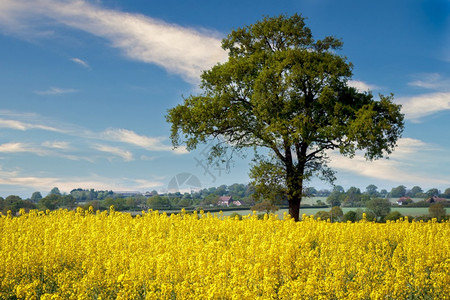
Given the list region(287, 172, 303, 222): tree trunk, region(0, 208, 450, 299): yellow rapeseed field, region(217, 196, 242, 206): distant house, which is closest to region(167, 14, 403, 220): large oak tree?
region(287, 172, 303, 222): tree trunk

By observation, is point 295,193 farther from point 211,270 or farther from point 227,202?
point 227,202

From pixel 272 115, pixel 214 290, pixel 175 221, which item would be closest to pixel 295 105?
pixel 272 115

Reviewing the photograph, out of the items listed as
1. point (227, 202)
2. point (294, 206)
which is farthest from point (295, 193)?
point (227, 202)

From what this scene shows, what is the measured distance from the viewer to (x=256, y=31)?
24.7 meters

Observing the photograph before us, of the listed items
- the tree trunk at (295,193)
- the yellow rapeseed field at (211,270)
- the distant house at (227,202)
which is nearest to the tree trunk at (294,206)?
the tree trunk at (295,193)

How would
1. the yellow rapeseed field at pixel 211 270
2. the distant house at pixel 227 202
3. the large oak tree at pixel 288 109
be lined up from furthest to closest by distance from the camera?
the distant house at pixel 227 202
the large oak tree at pixel 288 109
the yellow rapeseed field at pixel 211 270

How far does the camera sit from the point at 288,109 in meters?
22.0

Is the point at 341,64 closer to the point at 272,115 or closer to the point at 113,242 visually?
the point at 272,115

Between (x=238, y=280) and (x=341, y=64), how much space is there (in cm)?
1872

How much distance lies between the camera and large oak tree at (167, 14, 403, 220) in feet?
70.1

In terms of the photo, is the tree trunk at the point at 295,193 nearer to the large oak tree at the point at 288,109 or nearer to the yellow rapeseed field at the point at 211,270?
the large oak tree at the point at 288,109

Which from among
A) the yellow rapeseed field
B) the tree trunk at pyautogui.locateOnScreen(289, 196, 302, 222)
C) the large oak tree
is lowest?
the yellow rapeseed field

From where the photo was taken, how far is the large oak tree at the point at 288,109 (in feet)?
70.1

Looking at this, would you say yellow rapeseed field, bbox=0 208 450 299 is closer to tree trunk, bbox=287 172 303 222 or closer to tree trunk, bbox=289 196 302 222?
tree trunk, bbox=287 172 303 222
